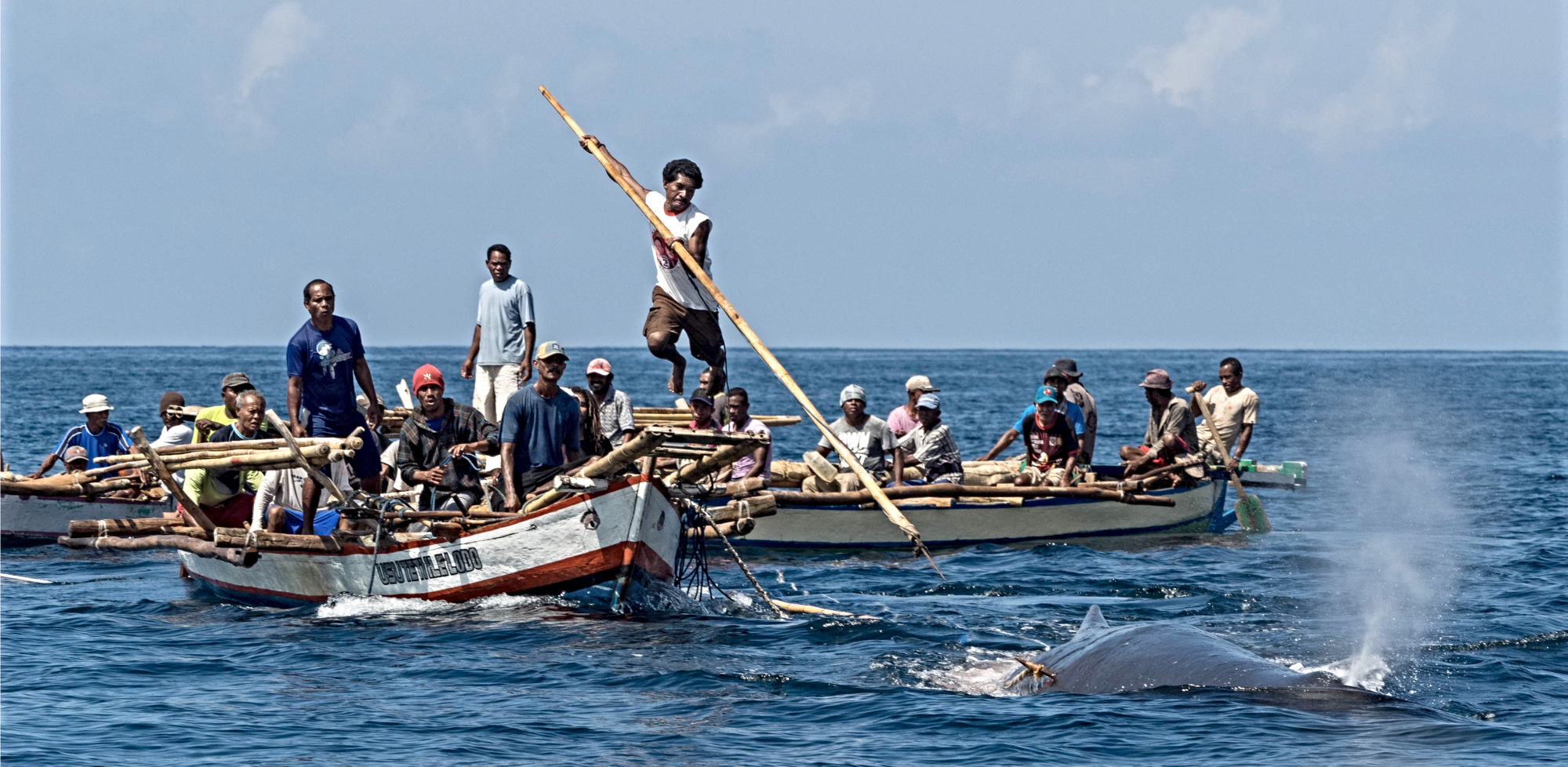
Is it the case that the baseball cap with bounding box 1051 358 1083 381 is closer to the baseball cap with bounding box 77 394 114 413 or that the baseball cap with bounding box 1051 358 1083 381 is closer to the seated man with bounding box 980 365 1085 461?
the seated man with bounding box 980 365 1085 461

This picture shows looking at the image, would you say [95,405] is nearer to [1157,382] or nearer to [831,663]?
[831,663]

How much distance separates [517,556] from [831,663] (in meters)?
3.27

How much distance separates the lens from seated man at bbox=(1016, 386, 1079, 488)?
70.2ft

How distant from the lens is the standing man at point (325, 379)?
16406 millimetres

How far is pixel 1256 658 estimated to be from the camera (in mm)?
12945

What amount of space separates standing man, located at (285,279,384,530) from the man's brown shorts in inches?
110

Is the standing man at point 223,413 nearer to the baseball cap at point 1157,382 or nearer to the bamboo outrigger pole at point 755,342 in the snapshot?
the bamboo outrigger pole at point 755,342

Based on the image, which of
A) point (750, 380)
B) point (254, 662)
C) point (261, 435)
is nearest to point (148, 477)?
point (261, 435)

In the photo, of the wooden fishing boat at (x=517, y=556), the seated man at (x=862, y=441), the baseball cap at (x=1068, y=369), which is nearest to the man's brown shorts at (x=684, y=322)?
the wooden fishing boat at (x=517, y=556)

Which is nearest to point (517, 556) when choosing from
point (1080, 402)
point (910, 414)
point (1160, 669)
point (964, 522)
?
point (1160, 669)

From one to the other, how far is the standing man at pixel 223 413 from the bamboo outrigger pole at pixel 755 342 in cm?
488

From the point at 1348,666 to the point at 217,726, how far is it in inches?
332

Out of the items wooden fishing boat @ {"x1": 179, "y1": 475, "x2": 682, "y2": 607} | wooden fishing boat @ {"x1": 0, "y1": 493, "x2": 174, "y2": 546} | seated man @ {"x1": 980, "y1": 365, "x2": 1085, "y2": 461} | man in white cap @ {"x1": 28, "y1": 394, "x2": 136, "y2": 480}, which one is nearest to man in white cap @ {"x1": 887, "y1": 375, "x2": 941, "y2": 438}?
seated man @ {"x1": 980, "y1": 365, "x2": 1085, "y2": 461}

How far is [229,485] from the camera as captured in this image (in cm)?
1750
